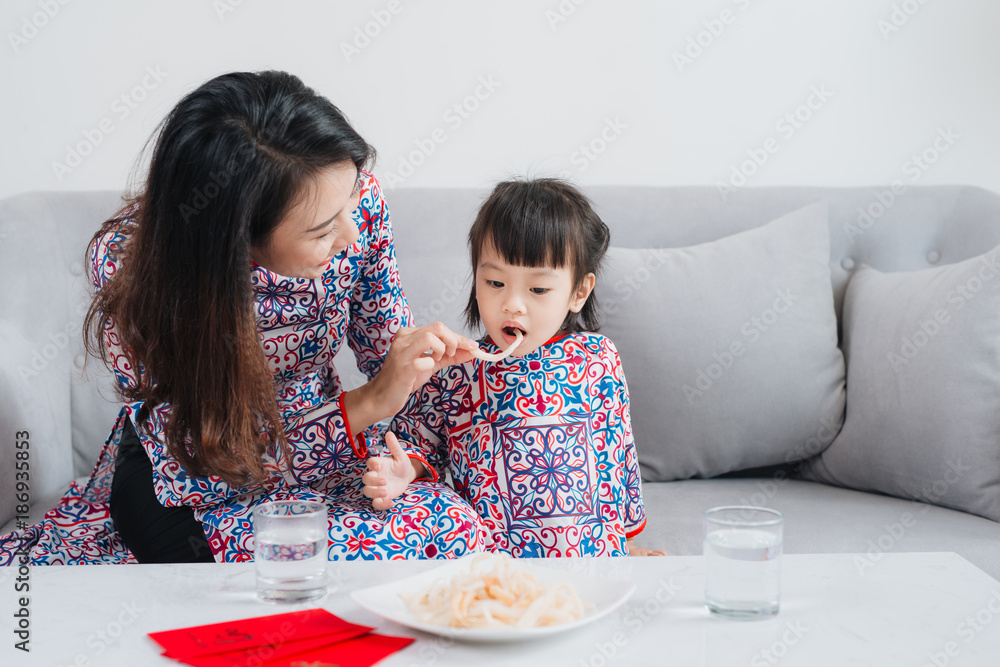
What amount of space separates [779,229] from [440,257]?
→ 67cm

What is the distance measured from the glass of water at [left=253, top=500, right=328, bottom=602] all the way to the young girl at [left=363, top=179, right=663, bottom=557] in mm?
380

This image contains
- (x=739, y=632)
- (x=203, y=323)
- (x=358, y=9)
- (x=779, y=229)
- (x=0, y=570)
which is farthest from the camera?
(x=358, y=9)

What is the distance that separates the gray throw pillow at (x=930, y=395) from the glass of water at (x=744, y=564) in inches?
32.3

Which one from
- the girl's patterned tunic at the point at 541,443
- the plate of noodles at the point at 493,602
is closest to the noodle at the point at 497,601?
the plate of noodles at the point at 493,602

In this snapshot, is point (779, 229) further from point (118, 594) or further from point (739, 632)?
point (118, 594)

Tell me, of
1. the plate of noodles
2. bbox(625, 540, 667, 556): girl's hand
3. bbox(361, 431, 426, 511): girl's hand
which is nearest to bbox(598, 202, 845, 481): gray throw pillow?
bbox(625, 540, 667, 556): girl's hand

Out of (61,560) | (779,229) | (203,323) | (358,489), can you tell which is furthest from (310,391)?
(779,229)

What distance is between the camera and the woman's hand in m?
1.16

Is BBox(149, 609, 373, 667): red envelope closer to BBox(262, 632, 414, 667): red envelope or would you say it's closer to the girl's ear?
BBox(262, 632, 414, 667): red envelope

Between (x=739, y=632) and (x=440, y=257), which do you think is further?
(x=440, y=257)

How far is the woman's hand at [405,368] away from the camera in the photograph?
3.80ft

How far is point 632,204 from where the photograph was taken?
1.77 m

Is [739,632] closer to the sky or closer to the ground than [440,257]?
closer to the ground

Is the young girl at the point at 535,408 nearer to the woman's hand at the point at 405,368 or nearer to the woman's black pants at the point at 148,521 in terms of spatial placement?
the woman's hand at the point at 405,368
